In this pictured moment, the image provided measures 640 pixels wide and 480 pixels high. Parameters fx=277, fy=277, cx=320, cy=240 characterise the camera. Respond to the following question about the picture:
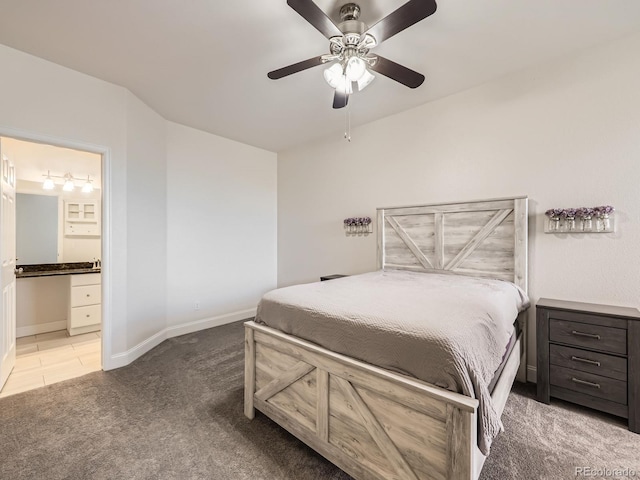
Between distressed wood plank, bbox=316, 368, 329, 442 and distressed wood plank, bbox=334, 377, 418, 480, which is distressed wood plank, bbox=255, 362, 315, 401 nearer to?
distressed wood plank, bbox=316, 368, 329, 442

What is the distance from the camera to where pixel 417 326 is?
1314 millimetres

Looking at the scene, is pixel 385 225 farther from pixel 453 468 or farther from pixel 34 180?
pixel 34 180

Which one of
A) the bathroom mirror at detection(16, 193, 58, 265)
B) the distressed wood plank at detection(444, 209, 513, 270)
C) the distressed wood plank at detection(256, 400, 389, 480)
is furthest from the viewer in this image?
the bathroom mirror at detection(16, 193, 58, 265)

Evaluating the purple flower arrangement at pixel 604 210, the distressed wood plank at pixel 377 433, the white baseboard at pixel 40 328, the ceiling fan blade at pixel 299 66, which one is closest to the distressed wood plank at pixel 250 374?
the distressed wood plank at pixel 377 433

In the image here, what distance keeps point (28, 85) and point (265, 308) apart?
289cm

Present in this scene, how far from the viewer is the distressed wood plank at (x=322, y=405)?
1595 mm

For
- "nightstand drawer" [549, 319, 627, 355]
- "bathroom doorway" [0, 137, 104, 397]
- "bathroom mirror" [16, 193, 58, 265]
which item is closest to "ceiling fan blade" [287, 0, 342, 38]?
"nightstand drawer" [549, 319, 627, 355]

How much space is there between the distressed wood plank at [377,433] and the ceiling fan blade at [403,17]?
79.5 inches

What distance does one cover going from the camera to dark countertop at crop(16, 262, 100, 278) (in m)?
3.75

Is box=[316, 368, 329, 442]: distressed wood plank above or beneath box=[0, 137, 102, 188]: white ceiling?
beneath

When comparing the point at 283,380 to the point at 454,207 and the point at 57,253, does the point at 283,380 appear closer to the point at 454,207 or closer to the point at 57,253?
the point at 454,207

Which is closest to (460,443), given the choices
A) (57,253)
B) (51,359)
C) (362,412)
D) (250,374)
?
(362,412)

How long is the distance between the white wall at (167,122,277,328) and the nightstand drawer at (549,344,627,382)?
400 centimetres

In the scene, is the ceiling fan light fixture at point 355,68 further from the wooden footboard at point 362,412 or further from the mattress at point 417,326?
the wooden footboard at point 362,412
